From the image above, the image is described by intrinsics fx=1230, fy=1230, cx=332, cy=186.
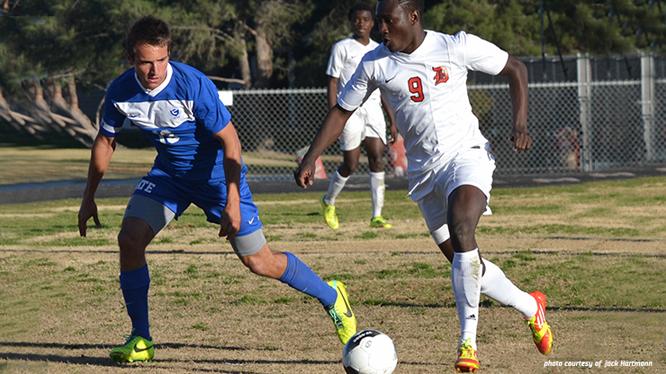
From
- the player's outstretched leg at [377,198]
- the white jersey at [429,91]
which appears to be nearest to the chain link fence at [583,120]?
the player's outstretched leg at [377,198]

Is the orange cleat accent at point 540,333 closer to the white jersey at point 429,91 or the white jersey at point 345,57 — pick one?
the white jersey at point 429,91

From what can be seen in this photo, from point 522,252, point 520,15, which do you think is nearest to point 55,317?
point 522,252

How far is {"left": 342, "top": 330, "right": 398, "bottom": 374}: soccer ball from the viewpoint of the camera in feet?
21.0

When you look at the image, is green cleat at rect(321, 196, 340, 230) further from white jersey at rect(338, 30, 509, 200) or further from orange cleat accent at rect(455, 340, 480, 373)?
orange cleat accent at rect(455, 340, 480, 373)

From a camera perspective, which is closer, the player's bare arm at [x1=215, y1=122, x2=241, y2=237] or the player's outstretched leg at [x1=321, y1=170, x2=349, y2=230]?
the player's bare arm at [x1=215, y1=122, x2=241, y2=237]

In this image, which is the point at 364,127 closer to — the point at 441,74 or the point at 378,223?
the point at 378,223

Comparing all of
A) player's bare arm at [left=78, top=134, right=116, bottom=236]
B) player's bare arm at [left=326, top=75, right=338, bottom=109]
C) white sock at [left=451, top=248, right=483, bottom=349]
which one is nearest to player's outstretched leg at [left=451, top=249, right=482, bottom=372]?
white sock at [left=451, top=248, right=483, bottom=349]

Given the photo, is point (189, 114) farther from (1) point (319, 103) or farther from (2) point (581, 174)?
(1) point (319, 103)

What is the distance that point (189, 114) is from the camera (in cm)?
713

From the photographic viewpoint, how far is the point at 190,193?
7.49 metres

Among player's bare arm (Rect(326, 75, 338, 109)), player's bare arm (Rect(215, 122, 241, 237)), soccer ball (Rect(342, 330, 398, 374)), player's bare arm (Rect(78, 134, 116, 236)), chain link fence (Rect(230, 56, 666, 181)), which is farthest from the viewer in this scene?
chain link fence (Rect(230, 56, 666, 181))

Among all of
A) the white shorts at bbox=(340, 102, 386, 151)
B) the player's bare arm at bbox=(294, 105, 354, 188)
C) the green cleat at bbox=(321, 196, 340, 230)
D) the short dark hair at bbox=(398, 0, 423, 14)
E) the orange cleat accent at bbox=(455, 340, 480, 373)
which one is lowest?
the green cleat at bbox=(321, 196, 340, 230)

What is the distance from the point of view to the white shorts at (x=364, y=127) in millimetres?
14305

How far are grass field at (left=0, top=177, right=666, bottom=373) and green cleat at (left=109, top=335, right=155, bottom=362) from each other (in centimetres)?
8
